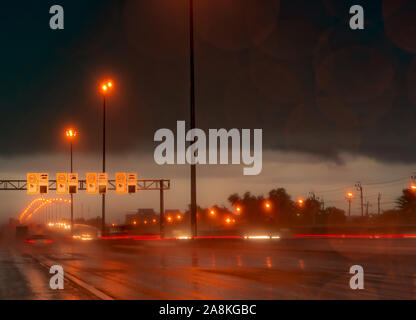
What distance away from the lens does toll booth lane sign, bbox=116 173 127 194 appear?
59353mm

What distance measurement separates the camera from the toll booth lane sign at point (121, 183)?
59.4 meters

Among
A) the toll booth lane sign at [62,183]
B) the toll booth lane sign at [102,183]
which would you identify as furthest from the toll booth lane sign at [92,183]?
the toll booth lane sign at [62,183]

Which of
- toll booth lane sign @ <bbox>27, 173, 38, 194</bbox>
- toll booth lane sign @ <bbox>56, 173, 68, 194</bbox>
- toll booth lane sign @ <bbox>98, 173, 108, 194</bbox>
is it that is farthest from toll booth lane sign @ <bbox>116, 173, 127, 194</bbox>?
toll booth lane sign @ <bbox>27, 173, 38, 194</bbox>

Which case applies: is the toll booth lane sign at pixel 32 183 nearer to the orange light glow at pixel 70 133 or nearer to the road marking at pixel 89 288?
the orange light glow at pixel 70 133

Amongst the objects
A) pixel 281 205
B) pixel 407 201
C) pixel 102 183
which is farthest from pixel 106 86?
pixel 281 205

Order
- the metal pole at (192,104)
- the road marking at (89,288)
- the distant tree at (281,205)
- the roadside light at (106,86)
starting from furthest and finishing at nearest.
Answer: the distant tree at (281,205), the roadside light at (106,86), the metal pole at (192,104), the road marking at (89,288)

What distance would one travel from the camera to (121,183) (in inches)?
2344

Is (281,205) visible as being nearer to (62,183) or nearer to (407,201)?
(407,201)

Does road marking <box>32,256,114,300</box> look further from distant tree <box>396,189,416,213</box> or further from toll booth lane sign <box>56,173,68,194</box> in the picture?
distant tree <box>396,189,416,213</box>
